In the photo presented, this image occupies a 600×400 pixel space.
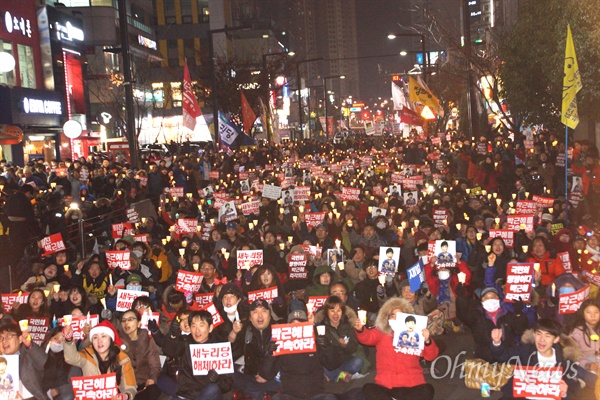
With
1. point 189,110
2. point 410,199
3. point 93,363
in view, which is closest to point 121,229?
point 410,199

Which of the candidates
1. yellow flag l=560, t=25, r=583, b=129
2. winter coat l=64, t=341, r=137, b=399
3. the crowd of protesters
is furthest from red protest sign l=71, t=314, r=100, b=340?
yellow flag l=560, t=25, r=583, b=129

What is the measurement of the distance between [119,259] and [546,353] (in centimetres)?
685

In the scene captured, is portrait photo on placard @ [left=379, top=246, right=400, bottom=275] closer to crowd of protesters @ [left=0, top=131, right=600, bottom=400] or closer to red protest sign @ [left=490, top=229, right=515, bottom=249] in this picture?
crowd of protesters @ [left=0, top=131, right=600, bottom=400]

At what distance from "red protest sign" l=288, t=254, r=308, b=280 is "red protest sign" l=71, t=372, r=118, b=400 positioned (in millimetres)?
5229

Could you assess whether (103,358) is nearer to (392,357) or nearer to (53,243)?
(392,357)

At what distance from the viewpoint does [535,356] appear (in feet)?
25.2

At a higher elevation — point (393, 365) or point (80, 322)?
point (80, 322)

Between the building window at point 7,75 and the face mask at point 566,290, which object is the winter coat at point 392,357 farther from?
the building window at point 7,75

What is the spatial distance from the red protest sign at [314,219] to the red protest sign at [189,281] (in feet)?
16.3

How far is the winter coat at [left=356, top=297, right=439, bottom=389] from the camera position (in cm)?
779

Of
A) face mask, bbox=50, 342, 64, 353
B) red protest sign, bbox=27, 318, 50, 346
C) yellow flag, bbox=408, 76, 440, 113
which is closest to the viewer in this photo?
face mask, bbox=50, 342, 64, 353

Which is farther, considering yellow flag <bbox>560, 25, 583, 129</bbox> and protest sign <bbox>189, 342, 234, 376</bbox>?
yellow flag <bbox>560, 25, 583, 129</bbox>

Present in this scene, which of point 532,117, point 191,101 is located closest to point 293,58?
point 191,101

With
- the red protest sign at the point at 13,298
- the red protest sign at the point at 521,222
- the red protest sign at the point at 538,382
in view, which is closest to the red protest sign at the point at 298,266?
the red protest sign at the point at 521,222
